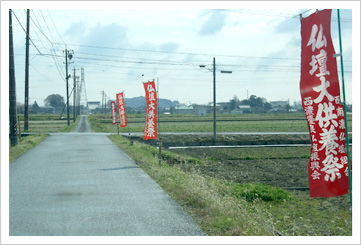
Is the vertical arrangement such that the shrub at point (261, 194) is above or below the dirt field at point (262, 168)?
above

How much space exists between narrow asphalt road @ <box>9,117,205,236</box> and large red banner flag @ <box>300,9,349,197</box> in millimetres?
2267

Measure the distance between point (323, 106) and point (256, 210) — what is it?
10.0ft

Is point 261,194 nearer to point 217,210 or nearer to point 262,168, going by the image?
point 217,210

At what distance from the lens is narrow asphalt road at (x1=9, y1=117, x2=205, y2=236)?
20.9 feet

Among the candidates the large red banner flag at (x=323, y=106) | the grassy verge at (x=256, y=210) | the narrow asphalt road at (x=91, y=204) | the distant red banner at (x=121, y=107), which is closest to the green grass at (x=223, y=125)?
the distant red banner at (x=121, y=107)

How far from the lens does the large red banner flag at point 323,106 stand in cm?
609

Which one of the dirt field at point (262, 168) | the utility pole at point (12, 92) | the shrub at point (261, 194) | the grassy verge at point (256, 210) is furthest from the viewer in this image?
the utility pole at point (12, 92)

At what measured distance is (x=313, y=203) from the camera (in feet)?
33.0

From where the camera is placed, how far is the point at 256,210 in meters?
8.26

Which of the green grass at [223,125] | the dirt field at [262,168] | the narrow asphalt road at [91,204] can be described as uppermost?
the green grass at [223,125]

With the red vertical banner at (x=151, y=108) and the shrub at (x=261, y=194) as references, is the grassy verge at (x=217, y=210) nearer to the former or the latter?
the shrub at (x=261, y=194)

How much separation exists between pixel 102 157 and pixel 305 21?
1229 centimetres

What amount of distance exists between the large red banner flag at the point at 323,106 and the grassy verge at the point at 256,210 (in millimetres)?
1224

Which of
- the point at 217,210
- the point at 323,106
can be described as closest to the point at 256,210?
the point at 217,210
